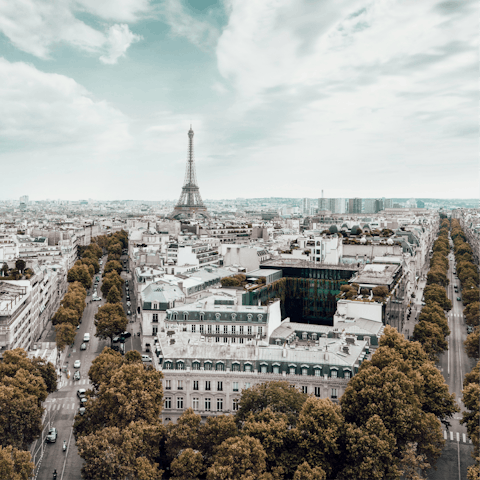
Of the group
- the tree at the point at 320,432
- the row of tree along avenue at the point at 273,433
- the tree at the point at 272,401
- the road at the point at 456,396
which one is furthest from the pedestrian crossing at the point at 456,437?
the tree at the point at 272,401

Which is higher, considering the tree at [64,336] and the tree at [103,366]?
the tree at [103,366]

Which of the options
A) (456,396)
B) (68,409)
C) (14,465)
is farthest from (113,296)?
(456,396)

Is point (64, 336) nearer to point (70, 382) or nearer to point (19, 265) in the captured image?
point (70, 382)

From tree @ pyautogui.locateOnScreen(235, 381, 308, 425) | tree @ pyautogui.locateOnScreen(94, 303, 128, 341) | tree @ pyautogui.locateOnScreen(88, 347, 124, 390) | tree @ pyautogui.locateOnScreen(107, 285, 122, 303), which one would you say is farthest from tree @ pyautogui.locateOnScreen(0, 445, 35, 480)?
tree @ pyautogui.locateOnScreen(107, 285, 122, 303)

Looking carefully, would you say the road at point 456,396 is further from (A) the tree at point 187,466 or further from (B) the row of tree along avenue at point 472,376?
(A) the tree at point 187,466

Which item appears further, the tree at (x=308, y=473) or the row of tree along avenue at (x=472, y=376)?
the row of tree along avenue at (x=472, y=376)

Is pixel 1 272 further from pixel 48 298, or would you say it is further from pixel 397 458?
pixel 397 458
